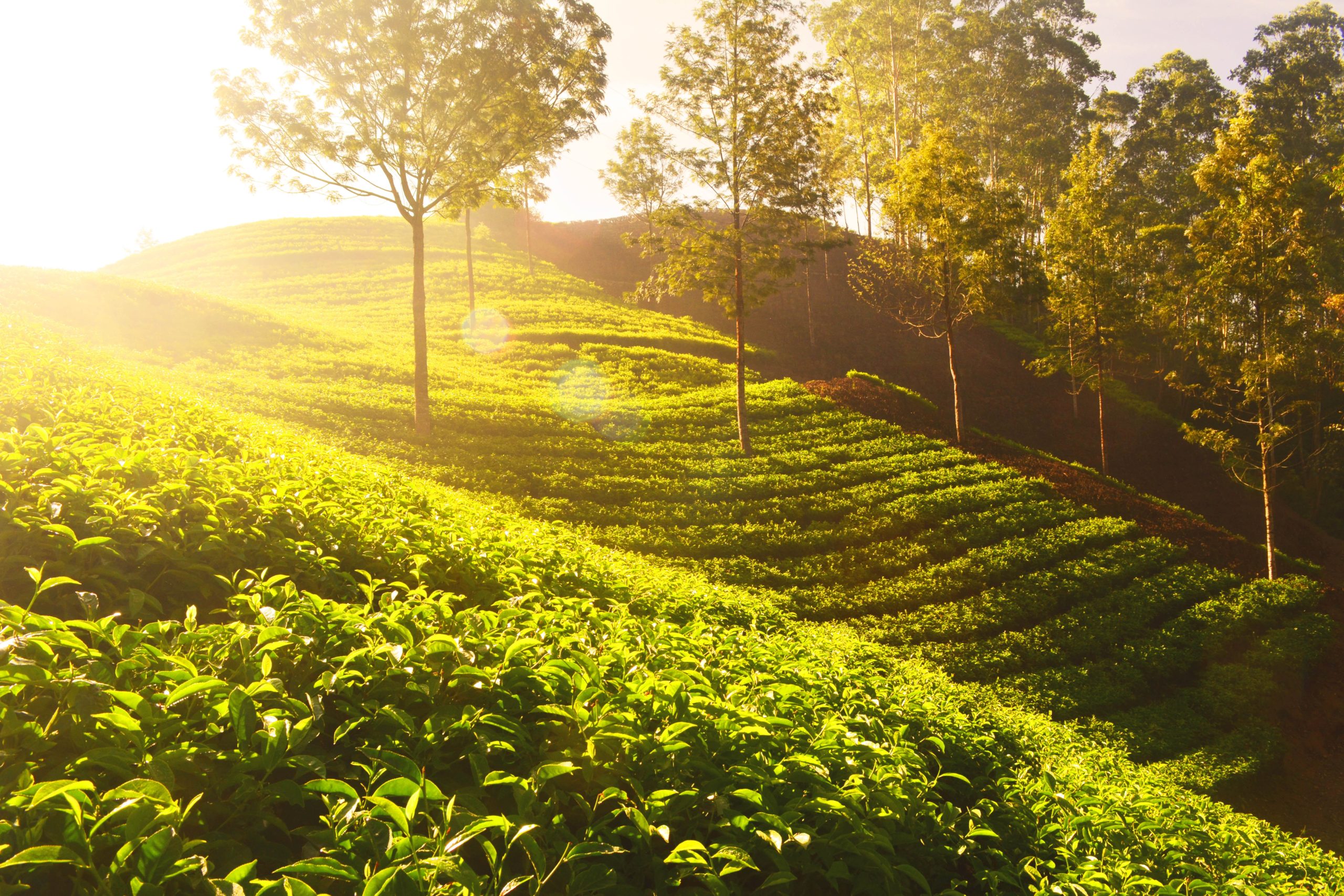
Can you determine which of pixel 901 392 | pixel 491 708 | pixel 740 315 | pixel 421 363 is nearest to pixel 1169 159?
pixel 901 392

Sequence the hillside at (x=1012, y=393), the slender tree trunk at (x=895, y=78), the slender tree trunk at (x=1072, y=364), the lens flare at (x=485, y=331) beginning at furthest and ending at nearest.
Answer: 1. the slender tree trunk at (x=895, y=78)
2. the lens flare at (x=485, y=331)
3. the hillside at (x=1012, y=393)
4. the slender tree trunk at (x=1072, y=364)

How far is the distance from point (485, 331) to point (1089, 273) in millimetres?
28101

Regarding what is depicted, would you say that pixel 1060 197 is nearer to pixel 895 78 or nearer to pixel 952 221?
pixel 952 221

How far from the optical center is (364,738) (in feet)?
8.77

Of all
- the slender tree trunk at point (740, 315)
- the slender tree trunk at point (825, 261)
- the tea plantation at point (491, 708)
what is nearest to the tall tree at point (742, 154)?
the slender tree trunk at point (740, 315)

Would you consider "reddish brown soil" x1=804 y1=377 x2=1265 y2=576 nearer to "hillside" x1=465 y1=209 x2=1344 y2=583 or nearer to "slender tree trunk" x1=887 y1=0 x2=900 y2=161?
"hillside" x1=465 y1=209 x2=1344 y2=583

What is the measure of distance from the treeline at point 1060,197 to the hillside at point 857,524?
9.72 ft

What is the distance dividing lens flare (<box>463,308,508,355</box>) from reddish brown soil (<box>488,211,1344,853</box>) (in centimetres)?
1300

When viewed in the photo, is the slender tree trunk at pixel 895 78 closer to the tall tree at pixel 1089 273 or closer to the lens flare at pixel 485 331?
the tall tree at pixel 1089 273

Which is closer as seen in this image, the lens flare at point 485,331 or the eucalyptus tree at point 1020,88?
the lens flare at point 485,331

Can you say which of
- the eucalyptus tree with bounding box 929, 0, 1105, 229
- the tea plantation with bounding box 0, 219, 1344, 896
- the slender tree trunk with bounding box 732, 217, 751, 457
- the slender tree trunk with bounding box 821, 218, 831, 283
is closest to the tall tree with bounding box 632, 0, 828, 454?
the slender tree trunk with bounding box 732, 217, 751, 457

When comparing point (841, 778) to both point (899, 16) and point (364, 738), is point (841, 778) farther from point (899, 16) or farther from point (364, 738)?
point (899, 16)

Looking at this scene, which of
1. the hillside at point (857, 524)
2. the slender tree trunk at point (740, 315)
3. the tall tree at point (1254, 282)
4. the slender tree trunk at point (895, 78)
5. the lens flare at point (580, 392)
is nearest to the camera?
the hillside at point (857, 524)

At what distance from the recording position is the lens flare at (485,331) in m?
32.2
